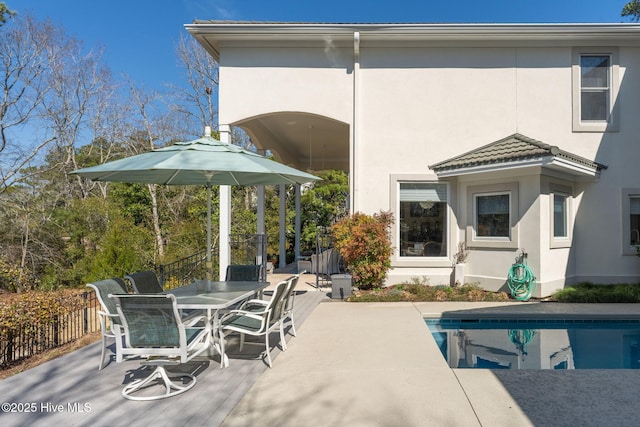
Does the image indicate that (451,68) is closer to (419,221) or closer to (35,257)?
(419,221)

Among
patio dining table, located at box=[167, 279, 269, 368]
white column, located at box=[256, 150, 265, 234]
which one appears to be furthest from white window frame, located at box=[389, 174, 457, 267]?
patio dining table, located at box=[167, 279, 269, 368]

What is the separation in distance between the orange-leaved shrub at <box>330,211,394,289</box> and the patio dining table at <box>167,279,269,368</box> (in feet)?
10.8

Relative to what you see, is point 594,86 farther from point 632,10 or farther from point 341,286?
point 632,10

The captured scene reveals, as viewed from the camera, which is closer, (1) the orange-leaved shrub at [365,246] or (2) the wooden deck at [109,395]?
(2) the wooden deck at [109,395]

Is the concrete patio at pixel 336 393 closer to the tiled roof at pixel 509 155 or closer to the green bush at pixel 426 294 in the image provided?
the green bush at pixel 426 294

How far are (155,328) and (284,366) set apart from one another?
5.46ft

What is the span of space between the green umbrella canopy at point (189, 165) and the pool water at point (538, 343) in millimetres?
3599

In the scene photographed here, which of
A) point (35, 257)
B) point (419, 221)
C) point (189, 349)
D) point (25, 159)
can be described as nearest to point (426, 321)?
point (419, 221)

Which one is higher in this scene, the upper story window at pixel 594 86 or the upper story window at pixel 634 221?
the upper story window at pixel 594 86

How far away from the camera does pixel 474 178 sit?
30.3ft

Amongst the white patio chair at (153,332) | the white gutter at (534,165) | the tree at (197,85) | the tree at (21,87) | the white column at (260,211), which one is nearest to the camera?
the white patio chair at (153,332)

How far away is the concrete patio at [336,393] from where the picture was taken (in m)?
3.35

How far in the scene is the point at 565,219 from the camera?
9.17 metres

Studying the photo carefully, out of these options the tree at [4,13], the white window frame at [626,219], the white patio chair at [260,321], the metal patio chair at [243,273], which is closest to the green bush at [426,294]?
the metal patio chair at [243,273]
